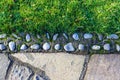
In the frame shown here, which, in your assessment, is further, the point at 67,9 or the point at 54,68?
the point at 67,9

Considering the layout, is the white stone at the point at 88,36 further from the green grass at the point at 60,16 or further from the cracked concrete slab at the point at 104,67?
the cracked concrete slab at the point at 104,67

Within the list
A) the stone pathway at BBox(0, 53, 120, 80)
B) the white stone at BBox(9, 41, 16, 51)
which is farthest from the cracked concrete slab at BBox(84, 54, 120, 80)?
the white stone at BBox(9, 41, 16, 51)

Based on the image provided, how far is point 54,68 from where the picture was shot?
2891 mm

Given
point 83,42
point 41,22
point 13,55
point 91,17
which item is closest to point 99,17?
point 91,17

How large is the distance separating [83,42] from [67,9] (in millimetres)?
330

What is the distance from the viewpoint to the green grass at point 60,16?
301 cm

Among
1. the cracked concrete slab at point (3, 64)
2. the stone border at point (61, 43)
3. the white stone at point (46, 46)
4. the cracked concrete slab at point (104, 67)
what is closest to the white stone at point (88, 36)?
the stone border at point (61, 43)

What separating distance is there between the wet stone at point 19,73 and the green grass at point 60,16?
0.32m

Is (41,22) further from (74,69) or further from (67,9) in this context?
(74,69)

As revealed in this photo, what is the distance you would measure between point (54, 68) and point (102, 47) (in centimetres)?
43

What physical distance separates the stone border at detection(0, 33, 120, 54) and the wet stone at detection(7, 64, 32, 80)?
15 cm

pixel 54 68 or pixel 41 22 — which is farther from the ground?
pixel 41 22

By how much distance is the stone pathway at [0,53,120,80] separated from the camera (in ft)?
9.33

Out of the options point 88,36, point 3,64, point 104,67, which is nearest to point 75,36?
point 88,36
